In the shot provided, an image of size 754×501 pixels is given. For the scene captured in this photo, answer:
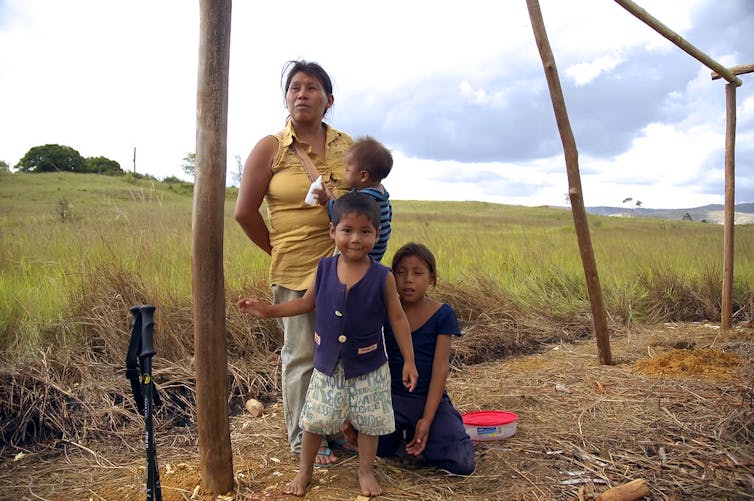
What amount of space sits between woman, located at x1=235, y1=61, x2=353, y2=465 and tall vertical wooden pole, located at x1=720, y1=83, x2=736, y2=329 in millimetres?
4448

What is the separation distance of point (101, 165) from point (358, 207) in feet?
154

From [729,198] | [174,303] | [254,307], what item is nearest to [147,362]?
[254,307]

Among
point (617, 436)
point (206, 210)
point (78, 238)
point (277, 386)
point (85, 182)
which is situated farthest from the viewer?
point (85, 182)

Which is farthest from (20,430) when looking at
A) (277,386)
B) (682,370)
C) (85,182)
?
(85,182)

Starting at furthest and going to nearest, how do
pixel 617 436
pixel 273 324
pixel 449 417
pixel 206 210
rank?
pixel 273 324, pixel 617 436, pixel 449 417, pixel 206 210

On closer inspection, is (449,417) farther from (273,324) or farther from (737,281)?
(737,281)

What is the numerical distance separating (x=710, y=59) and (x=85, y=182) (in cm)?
3143

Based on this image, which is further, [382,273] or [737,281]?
[737,281]

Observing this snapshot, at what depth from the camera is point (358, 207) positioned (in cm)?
237

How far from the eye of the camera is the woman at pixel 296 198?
2.79 meters

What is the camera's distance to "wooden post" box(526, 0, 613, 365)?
4.14 metres

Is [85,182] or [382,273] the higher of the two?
[85,182]

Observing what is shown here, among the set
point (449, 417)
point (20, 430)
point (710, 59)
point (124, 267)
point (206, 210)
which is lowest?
point (20, 430)

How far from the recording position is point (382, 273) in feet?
8.09
